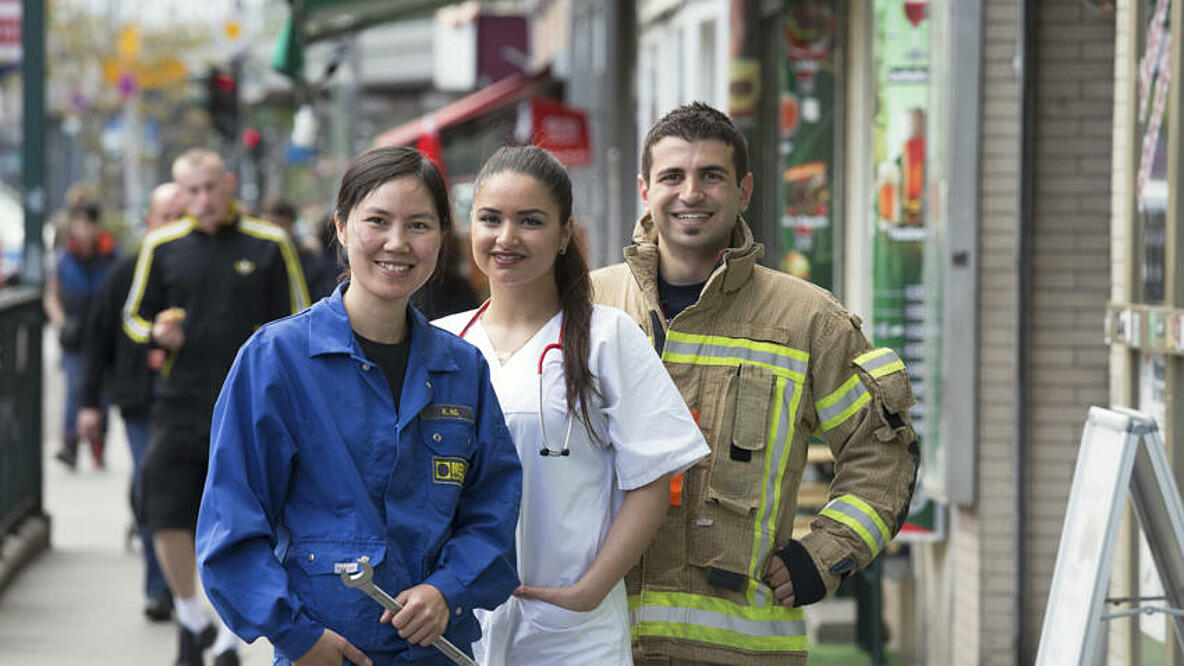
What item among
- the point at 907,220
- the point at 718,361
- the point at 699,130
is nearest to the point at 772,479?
the point at 718,361

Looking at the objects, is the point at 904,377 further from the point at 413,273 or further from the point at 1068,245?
the point at 1068,245

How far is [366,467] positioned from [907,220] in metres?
5.08

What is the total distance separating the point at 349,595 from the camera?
3393 mm

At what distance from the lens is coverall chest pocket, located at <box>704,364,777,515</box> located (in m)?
4.07

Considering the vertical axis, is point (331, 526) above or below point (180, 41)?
below

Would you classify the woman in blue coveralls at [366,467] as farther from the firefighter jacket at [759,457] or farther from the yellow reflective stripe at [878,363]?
the yellow reflective stripe at [878,363]

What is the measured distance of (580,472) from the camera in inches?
151

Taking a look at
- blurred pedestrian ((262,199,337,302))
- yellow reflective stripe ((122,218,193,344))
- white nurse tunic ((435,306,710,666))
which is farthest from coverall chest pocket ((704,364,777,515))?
blurred pedestrian ((262,199,337,302))

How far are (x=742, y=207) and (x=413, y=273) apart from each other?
3.23 feet

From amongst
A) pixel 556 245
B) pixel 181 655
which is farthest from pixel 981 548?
pixel 556 245

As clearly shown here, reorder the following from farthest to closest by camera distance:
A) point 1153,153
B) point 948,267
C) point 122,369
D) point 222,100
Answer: point 222,100, point 122,369, point 948,267, point 1153,153

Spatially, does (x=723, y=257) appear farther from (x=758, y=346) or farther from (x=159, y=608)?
(x=159, y=608)

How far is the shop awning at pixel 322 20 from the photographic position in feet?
47.3

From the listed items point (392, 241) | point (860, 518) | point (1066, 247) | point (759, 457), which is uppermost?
point (392, 241)
